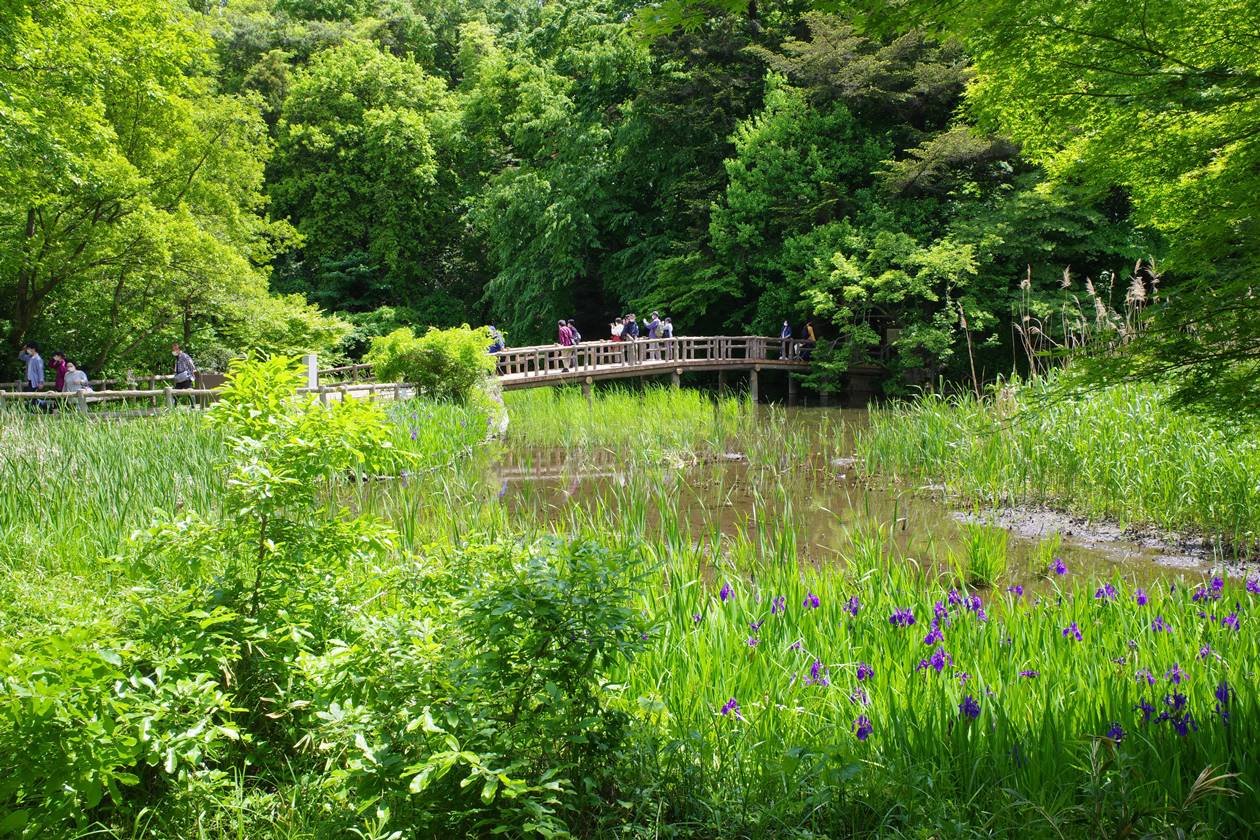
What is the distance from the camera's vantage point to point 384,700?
8.06 feet

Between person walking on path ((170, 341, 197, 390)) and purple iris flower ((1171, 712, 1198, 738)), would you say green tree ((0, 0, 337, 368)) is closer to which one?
person walking on path ((170, 341, 197, 390))

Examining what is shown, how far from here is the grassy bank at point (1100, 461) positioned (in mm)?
6879

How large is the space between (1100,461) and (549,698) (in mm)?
6994

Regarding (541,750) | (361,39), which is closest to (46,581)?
(541,750)

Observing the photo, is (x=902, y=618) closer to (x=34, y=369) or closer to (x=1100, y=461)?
(x=1100, y=461)

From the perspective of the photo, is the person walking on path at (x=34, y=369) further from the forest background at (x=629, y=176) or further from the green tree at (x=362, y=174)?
the green tree at (x=362, y=174)

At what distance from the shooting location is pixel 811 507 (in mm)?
8781

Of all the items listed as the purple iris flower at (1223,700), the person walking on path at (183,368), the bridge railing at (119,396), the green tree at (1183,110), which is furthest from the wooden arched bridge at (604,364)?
the purple iris flower at (1223,700)

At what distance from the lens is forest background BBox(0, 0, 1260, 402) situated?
3.43 m

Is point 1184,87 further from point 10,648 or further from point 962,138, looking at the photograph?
point 962,138

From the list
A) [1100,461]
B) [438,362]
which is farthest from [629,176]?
[1100,461]

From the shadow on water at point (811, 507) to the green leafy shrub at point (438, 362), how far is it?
187 cm

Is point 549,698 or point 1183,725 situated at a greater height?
point 549,698

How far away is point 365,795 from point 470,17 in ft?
132
